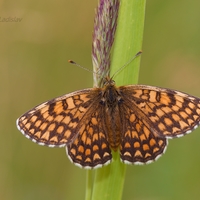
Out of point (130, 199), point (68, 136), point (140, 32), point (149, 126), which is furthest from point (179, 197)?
point (140, 32)

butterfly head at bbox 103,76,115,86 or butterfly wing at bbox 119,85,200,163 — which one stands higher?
butterfly head at bbox 103,76,115,86

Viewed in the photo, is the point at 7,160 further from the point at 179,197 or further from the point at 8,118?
the point at 179,197

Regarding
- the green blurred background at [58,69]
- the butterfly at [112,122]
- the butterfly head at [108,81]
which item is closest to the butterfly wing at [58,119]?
the butterfly at [112,122]

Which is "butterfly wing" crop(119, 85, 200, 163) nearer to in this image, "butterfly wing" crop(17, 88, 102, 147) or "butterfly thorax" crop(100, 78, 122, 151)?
"butterfly thorax" crop(100, 78, 122, 151)

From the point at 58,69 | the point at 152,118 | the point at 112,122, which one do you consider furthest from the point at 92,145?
the point at 58,69

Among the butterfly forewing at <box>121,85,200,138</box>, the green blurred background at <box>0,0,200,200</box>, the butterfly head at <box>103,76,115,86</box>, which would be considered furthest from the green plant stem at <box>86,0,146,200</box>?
the green blurred background at <box>0,0,200,200</box>

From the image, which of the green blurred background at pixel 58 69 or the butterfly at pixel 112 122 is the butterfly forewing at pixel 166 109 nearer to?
the butterfly at pixel 112 122
